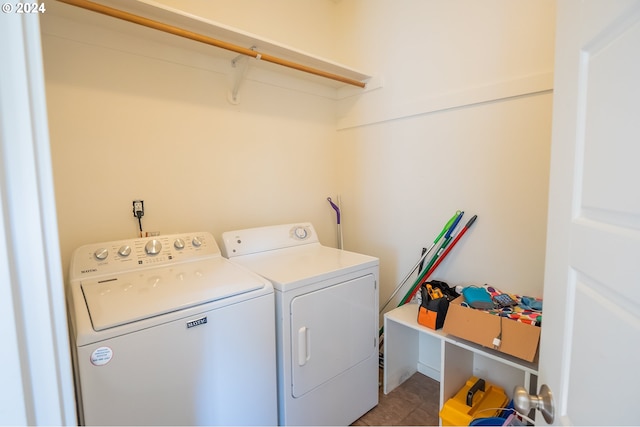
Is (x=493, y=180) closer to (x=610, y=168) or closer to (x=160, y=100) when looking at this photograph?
(x=610, y=168)

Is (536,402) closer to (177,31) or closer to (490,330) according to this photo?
(490,330)

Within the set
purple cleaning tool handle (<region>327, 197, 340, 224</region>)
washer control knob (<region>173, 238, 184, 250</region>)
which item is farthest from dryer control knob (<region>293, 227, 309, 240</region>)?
washer control knob (<region>173, 238, 184, 250</region>)

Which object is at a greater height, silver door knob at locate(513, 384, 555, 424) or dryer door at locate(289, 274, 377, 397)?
silver door knob at locate(513, 384, 555, 424)

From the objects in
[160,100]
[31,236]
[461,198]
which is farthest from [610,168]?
[160,100]

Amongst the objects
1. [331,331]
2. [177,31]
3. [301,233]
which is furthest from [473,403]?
[177,31]

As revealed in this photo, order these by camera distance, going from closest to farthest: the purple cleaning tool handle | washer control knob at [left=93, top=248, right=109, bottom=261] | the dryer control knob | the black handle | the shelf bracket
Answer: washer control knob at [left=93, top=248, right=109, bottom=261]
the black handle
the shelf bracket
the dryer control knob
the purple cleaning tool handle

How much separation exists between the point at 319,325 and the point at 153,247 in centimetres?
97

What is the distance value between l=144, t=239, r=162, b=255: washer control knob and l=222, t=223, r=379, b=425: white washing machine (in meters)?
0.37

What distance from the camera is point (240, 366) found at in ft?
4.18

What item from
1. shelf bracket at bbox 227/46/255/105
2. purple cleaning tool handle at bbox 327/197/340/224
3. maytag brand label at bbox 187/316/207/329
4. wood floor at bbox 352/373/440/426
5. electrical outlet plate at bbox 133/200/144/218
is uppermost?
shelf bracket at bbox 227/46/255/105

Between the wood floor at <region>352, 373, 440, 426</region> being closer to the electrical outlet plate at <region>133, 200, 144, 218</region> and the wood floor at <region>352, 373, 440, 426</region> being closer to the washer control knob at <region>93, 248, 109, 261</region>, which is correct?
the washer control knob at <region>93, 248, 109, 261</region>

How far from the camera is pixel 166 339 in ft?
3.58

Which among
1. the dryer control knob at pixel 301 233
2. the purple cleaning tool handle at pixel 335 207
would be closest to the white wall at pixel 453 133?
Result: the purple cleaning tool handle at pixel 335 207

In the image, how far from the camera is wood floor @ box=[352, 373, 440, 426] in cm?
179
